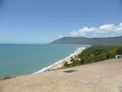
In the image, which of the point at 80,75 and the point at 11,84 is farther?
the point at 80,75

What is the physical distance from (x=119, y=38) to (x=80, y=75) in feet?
552

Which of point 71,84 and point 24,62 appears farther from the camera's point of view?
point 24,62

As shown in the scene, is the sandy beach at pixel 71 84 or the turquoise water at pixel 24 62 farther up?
the sandy beach at pixel 71 84

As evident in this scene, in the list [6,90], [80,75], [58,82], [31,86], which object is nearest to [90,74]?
[80,75]

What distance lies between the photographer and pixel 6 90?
9367 mm

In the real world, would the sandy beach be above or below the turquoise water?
above

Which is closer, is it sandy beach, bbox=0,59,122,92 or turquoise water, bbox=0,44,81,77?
sandy beach, bbox=0,59,122,92

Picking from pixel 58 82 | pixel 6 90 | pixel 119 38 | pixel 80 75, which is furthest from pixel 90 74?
pixel 119 38

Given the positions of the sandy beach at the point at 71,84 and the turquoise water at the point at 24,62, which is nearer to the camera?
the sandy beach at the point at 71,84

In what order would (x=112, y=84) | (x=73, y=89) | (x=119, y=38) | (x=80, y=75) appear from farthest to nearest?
1. (x=119, y=38)
2. (x=80, y=75)
3. (x=112, y=84)
4. (x=73, y=89)

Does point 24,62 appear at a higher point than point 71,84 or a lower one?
lower

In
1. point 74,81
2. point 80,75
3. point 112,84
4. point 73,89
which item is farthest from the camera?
point 80,75

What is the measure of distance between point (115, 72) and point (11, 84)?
499 centimetres

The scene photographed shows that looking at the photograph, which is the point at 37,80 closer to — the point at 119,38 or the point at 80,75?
the point at 80,75
